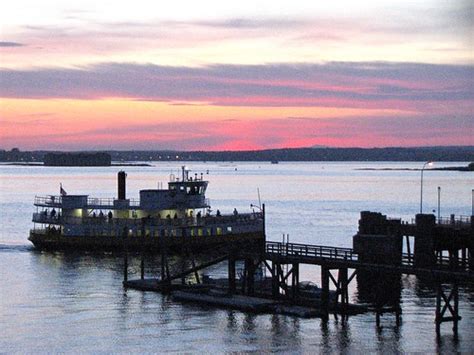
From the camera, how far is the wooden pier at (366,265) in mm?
51156

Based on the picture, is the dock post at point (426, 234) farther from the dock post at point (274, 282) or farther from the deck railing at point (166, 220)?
the deck railing at point (166, 220)

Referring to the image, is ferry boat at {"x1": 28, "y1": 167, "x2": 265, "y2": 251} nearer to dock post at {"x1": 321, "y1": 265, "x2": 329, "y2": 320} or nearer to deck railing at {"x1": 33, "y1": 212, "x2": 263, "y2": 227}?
deck railing at {"x1": 33, "y1": 212, "x2": 263, "y2": 227}

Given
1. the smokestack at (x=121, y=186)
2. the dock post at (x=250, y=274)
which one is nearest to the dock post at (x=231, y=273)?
the dock post at (x=250, y=274)

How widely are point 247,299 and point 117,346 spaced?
10.7 metres

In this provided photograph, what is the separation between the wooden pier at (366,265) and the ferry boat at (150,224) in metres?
22.4

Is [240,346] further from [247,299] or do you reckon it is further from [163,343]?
[247,299]

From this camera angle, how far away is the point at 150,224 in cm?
9256

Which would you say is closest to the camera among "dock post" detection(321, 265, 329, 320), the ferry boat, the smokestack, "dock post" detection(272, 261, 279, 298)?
"dock post" detection(321, 265, 329, 320)

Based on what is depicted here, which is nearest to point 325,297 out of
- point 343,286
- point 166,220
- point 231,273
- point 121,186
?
point 343,286

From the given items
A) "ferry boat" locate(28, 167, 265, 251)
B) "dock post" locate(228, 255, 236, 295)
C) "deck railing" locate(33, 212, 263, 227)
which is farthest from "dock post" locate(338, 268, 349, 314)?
"deck railing" locate(33, 212, 263, 227)

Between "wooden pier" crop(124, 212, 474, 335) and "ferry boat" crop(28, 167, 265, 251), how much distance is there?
2237 centimetres

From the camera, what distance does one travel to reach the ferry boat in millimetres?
92062

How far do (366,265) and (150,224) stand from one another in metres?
42.9

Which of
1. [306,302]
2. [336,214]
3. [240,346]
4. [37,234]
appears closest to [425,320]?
[306,302]
